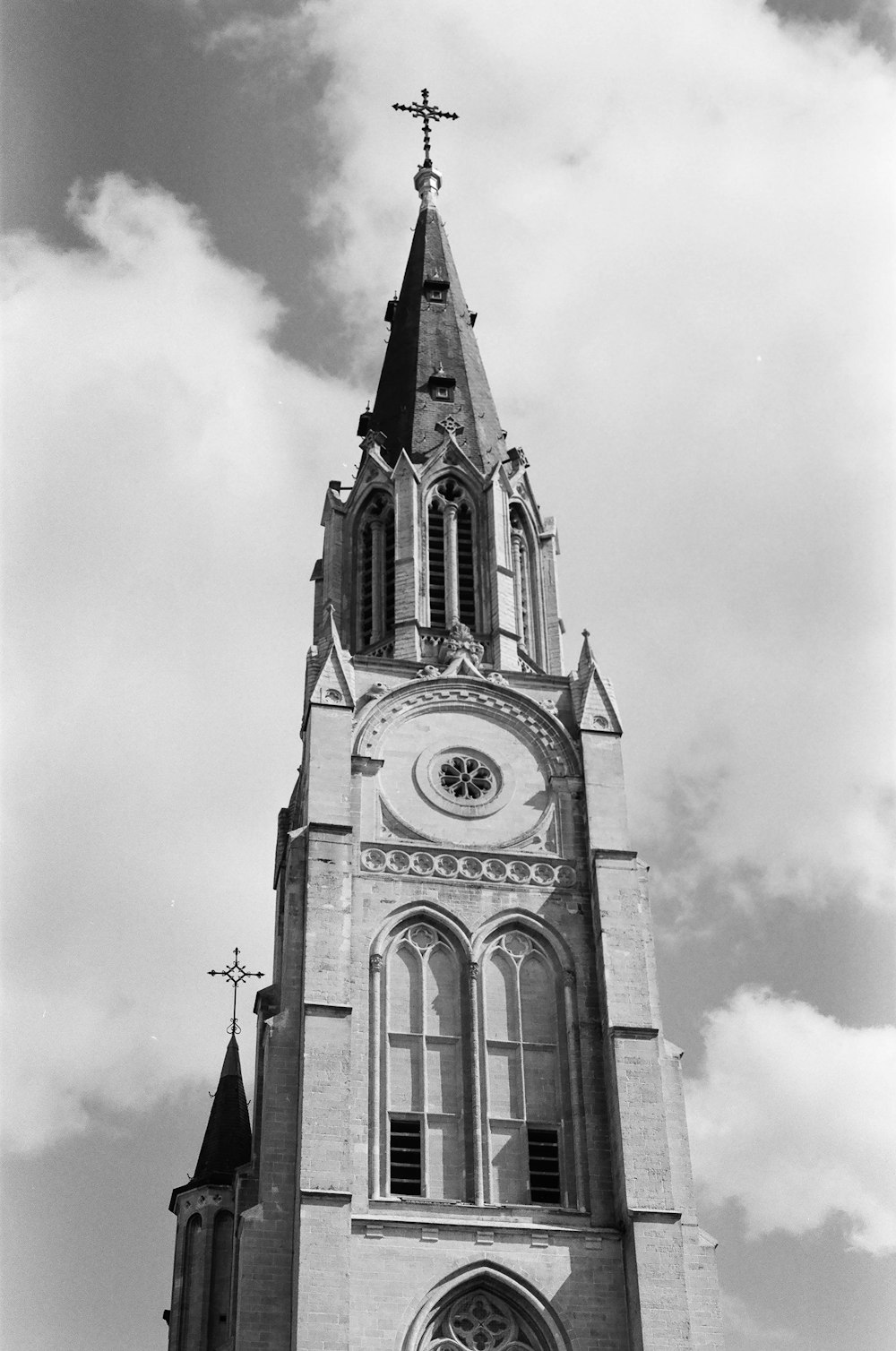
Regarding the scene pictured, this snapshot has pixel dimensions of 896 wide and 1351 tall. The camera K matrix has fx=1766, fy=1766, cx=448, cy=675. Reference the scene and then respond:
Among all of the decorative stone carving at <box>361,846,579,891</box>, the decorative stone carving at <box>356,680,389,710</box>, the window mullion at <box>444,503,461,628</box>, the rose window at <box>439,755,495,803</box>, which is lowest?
the decorative stone carving at <box>361,846,579,891</box>

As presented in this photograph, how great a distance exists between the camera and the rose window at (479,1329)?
32.3 metres

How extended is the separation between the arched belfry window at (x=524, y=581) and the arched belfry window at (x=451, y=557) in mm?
1331

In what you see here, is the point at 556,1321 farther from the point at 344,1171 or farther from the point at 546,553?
the point at 546,553

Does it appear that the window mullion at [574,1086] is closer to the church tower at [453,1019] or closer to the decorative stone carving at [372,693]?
the church tower at [453,1019]

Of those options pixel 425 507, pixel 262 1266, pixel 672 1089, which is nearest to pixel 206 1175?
pixel 262 1266

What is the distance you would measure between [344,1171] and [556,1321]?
479cm

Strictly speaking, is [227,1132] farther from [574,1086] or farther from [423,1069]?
→ [574,1086]

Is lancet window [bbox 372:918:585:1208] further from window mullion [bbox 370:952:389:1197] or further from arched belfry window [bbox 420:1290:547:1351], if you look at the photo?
arched belfry window [bbox 420:1290:547:1351]

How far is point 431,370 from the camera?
50531 millimetres

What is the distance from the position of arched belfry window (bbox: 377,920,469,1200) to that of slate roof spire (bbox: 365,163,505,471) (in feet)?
51.5

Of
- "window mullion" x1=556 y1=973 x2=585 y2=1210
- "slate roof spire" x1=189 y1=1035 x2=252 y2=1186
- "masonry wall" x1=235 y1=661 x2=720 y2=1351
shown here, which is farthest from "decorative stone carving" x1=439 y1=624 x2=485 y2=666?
"slate roof spire" x1=189 y1=1035 x2=252 y2=1186

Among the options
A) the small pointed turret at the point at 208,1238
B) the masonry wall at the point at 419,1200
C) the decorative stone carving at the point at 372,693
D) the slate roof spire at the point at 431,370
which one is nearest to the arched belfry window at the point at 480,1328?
the masonry wall at the point at 419,1200

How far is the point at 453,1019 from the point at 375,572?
45.0 ft

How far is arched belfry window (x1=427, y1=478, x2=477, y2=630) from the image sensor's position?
44406 millimetres
